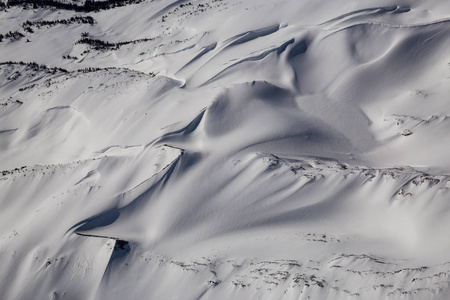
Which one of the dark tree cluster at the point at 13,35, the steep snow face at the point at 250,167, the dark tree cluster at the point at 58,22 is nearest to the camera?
the steep snow face at the point at 250,167

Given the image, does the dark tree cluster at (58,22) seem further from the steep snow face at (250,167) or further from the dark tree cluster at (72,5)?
the steep snow face at (250,167)

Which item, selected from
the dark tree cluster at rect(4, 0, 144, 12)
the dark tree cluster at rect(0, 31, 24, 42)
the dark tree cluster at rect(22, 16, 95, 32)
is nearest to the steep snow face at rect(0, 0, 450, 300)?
the dark tree cluster at rect(0, 31, 24, 42)

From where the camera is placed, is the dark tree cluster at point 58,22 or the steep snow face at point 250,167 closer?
the steep snow face at point 250,167

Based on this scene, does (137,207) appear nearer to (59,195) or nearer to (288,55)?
(59,195)

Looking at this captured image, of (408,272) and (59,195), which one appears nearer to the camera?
(408,272)

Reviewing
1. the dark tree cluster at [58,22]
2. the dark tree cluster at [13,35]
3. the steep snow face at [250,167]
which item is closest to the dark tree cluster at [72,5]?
the dark tree cluster at [58,22]

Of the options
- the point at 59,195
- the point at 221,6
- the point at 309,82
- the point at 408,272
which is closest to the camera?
the point at 408,272

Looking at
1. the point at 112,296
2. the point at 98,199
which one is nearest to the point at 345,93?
the point at 98,199

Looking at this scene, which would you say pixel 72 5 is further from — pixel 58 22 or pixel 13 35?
pixel 13 35

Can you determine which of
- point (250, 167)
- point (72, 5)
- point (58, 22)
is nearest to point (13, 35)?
point (58, 22)
